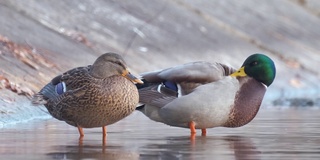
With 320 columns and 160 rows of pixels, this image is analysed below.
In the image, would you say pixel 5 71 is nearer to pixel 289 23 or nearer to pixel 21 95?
pixel 21 95

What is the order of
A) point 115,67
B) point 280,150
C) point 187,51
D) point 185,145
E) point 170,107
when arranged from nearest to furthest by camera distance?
1. point 280,150
2. point 185,145
3. point 115,67
4. point 170,107
5. point 187,51

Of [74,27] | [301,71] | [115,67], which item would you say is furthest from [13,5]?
[115,67]

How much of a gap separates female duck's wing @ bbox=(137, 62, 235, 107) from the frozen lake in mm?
368

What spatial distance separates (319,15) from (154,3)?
10528mm

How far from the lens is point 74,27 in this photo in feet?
71.0

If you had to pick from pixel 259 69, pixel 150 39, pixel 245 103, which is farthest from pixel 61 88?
pixel 150 39

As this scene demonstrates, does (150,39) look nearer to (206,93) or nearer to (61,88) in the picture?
(206,93)

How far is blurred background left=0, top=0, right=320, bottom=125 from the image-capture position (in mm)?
17039

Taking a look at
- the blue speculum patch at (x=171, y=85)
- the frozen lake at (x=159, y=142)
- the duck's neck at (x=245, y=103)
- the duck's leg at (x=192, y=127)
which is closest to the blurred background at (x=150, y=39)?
the frozen lake at (x=159, y=142)

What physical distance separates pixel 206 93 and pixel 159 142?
5.26 ft

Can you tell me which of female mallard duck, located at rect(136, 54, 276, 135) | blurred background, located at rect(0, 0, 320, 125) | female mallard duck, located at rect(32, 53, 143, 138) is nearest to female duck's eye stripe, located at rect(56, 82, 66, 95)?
female mallard duck, located at rect(32, 53, 143, 138)

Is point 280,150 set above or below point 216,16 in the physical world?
below

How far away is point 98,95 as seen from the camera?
1093cm

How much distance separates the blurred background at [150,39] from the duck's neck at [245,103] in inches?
110
